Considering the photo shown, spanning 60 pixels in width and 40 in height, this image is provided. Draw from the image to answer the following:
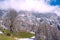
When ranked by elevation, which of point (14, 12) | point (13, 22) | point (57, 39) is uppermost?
point (14, 12)

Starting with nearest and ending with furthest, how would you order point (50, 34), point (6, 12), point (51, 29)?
1. point (6, 12)
2. point (50, 34)
3. point (51, 29)

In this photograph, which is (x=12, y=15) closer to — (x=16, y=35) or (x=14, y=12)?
(x=14, y=12)

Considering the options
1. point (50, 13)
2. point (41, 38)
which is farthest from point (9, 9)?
point (50, 13)

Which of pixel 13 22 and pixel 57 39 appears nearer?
pixel 13 22

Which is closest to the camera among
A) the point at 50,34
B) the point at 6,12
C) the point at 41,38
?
the point at 6,12

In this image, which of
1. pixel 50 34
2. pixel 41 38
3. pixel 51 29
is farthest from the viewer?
pixel 51 29

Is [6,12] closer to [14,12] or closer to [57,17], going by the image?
[14,12]

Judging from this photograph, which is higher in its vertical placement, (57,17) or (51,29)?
(57,17)

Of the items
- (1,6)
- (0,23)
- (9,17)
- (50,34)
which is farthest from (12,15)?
(50,34)

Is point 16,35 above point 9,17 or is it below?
below
